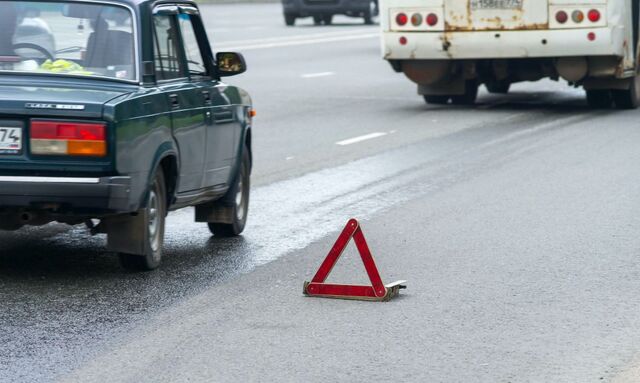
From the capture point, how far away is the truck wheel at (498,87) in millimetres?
22703

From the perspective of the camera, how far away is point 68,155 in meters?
7.89

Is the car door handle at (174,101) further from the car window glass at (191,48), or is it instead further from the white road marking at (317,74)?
the white road marking at (317,74)

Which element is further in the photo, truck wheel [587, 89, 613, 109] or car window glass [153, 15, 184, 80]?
truck wheel [587, 89, 613, 109]

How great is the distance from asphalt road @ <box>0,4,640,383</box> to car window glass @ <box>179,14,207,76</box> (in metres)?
1.10

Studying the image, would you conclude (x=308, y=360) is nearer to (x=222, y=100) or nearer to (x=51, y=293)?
(x=51, y=293)

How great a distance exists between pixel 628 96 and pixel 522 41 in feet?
5.75

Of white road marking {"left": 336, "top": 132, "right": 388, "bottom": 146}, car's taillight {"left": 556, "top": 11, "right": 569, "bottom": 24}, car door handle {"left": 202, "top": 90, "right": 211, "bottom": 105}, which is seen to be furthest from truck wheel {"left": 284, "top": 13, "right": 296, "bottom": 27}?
car door handle {"left": 202, "top": 90, "right": 211, "bottom": 105}

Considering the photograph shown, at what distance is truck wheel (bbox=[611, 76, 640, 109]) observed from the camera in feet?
65.9

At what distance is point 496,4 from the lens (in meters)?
19.3

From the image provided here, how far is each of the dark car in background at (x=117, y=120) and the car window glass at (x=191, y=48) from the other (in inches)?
0.4

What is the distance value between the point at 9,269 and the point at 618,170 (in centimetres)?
663

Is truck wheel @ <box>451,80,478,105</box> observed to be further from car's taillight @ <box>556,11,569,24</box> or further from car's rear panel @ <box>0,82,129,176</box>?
car's rear panel @ <box>0,82,129,176</box>

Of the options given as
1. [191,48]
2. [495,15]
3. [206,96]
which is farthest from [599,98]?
[206,96]

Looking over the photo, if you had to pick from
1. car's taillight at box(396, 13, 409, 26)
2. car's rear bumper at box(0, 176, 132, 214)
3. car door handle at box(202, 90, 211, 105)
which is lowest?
car's rear bumper at box(0, 176, 132, 214)
